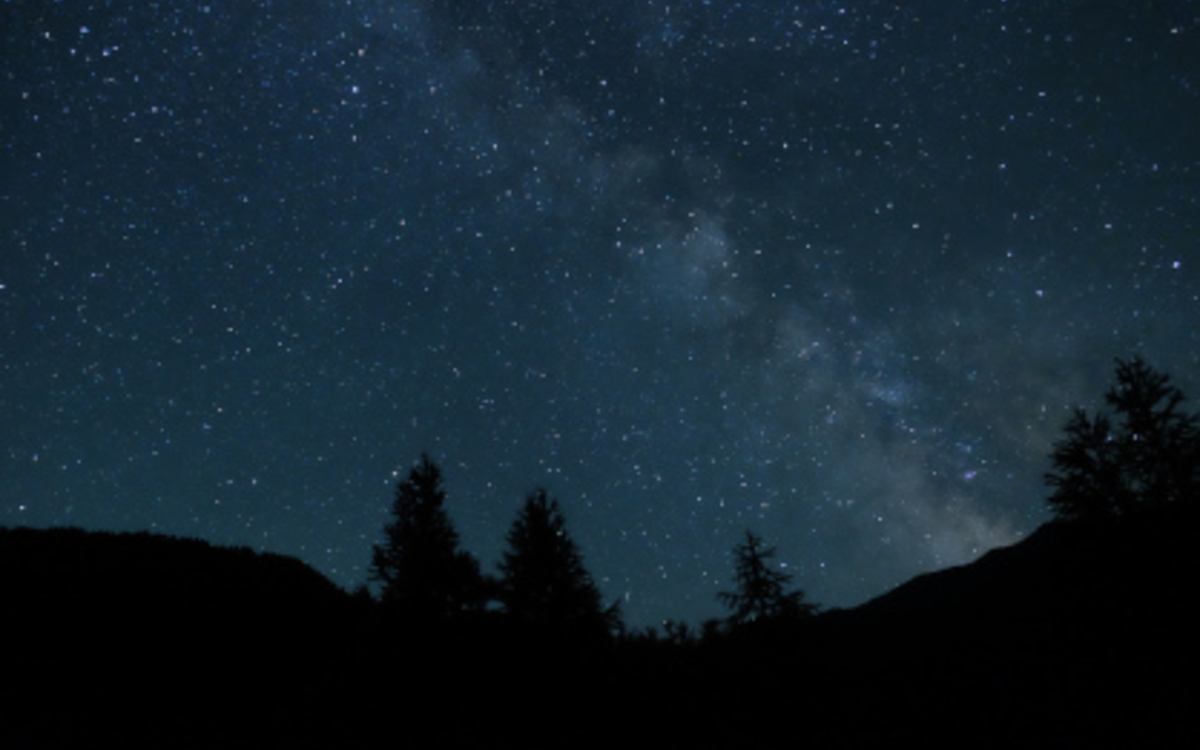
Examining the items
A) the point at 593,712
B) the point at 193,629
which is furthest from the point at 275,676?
the point at 593,712

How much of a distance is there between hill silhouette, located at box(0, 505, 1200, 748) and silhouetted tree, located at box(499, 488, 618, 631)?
1.33 meters

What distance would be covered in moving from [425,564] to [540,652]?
6428mm

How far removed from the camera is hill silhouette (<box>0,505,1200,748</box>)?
1280cm

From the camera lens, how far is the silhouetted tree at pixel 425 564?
73.6 feet

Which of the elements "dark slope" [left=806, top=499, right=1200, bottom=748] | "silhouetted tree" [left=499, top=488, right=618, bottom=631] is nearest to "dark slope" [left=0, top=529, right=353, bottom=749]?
"silhouetted tree" [left=499, top=488, right=618, bottom=631]

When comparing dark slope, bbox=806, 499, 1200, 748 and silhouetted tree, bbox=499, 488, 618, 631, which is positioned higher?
silhouetted tree, bbox=499, 488, 618, 631

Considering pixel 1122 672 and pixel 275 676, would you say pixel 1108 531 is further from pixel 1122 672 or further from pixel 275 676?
pixel 275 676

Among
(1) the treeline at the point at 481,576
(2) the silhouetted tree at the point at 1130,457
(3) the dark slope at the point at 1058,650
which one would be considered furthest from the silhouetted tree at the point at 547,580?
(2) the silhouetted tree at the point at 1130,457

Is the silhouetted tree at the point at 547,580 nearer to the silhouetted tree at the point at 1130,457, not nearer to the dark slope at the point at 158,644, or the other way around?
the dark slope at the point at 158,644

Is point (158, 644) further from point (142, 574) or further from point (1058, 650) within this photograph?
point (1058, 650)

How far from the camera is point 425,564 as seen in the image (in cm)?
2294

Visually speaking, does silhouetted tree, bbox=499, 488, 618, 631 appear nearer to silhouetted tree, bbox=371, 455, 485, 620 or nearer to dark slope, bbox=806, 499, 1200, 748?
silhouetted tree, bbox=371, 455, 485, 620

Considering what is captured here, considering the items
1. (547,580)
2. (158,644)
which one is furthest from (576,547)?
(158,644)

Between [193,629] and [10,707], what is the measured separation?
4.31m
